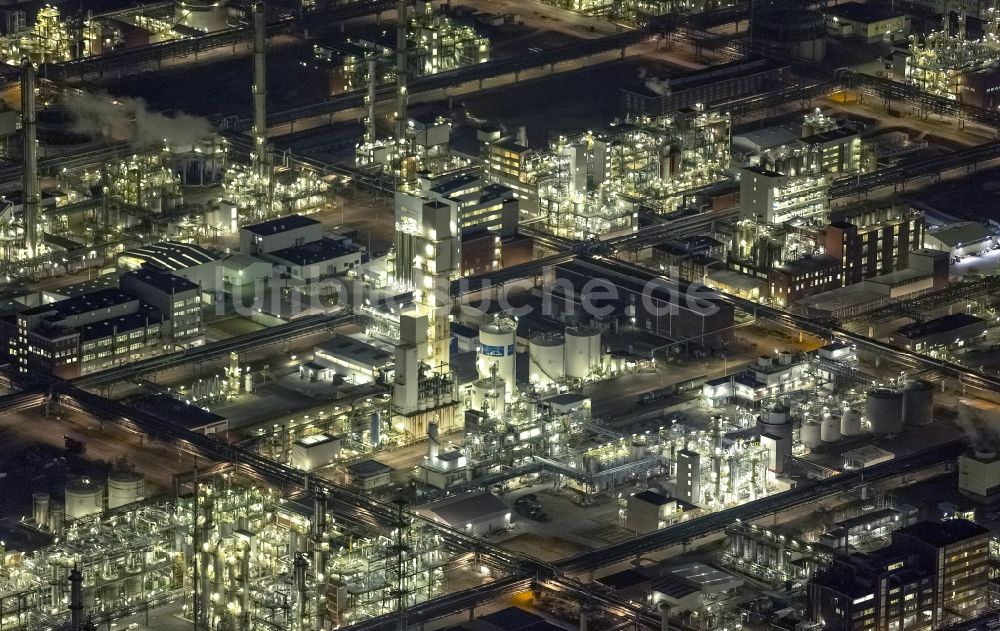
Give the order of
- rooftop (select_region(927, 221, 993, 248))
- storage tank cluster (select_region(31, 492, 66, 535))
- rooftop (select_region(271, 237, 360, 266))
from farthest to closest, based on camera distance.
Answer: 1. rooftop (select_region(927, 221, 993, 248))
2. rooftop (select_region(271, 237, 360, 266))
3. storage tank cluster (select_region(31, 492, 66, 535))

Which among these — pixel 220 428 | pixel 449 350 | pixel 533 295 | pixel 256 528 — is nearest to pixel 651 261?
pixel 533 295

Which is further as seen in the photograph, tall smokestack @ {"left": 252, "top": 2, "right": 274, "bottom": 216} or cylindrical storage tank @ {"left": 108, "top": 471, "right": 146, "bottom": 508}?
tall smokestack @ {"left": 252, "top": 2, "right": 274, "bottom": 216}

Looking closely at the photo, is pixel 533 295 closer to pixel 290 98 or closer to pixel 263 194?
pixel 263 194

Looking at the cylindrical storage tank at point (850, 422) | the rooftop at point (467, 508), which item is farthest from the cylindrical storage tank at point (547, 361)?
the rooftop at point (467, 508)

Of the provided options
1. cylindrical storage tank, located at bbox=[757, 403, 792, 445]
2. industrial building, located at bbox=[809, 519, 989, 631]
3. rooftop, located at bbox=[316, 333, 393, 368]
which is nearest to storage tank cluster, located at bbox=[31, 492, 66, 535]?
rooftop, located at bbox=[316, 333, 393, 368]

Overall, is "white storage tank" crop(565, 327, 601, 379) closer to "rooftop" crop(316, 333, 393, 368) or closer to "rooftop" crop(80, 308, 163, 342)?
"rooftop" crop(316, 333, 393, 368)

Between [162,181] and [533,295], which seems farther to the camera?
[162,181]

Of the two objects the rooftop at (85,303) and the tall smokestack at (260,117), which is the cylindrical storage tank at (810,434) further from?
the tall smokestack at (260,117)
